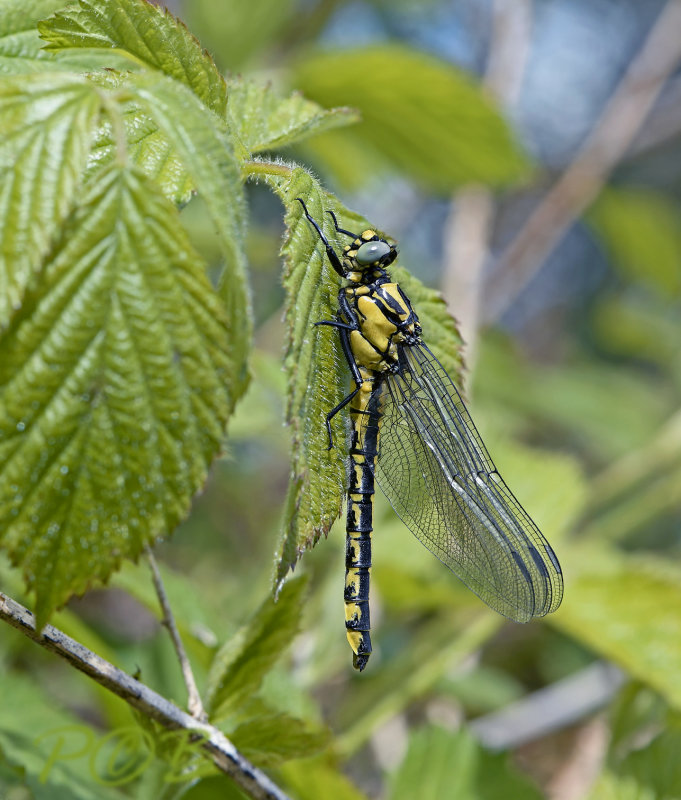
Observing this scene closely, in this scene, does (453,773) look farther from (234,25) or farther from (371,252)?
(234,25)

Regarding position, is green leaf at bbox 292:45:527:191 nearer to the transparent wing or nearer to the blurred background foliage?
the blurred background foliage

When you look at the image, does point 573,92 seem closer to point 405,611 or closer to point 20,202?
point 405,611

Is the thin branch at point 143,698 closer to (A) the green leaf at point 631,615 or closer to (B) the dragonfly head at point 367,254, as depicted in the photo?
(B) the dragonfly head at point 367,254

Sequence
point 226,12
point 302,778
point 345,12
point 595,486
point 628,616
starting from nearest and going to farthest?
1. point 302,778
2. point 628,616
3. point 226,12
4. point 595,486
5. point 345,12

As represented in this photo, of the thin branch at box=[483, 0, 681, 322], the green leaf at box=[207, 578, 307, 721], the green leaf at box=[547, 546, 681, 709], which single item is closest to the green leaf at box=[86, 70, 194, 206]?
the green leaf at box=[207, 578, 307, 721]

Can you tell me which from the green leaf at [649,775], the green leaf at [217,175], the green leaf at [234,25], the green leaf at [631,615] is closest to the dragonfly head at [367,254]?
the green leaf at [217,175]

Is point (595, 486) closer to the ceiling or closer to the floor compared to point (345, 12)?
closer to the floor

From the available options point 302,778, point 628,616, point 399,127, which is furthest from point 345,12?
point 302,778
